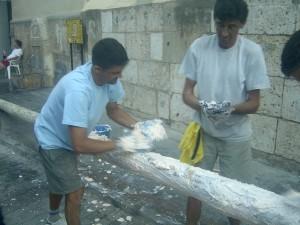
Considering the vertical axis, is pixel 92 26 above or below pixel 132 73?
above

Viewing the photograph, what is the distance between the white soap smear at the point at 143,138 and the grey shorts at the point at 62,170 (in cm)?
49

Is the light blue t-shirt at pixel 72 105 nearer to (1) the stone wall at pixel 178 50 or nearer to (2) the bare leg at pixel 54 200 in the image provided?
(2) the bare leg at pixel 54 200

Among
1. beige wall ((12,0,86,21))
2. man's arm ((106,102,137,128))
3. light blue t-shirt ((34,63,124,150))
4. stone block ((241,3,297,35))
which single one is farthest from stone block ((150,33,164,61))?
beige wall ((12,0,86,21))

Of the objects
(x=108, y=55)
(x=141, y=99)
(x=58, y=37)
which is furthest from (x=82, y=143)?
(x=58, y=37)

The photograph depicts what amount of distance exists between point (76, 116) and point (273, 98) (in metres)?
2.95

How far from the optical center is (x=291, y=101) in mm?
4312

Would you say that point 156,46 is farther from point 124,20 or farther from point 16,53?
point 16,53

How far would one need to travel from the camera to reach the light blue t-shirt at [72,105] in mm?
2477

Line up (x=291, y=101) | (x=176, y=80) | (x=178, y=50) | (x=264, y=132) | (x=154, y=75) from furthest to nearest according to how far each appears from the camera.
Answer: (x=154, y=75) → (x=176, y=80) → (x=178, y=50) → (x=264, y=132) → (x=291, y=101)

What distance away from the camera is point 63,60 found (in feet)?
34.4

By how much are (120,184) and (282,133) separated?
218 cm

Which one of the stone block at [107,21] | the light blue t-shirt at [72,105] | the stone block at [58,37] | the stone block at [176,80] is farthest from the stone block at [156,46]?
the stone block at [58,37]

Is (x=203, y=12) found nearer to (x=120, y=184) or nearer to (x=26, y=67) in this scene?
(x=120, y=184)

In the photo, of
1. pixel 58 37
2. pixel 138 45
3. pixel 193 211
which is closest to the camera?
pixel 193 211
